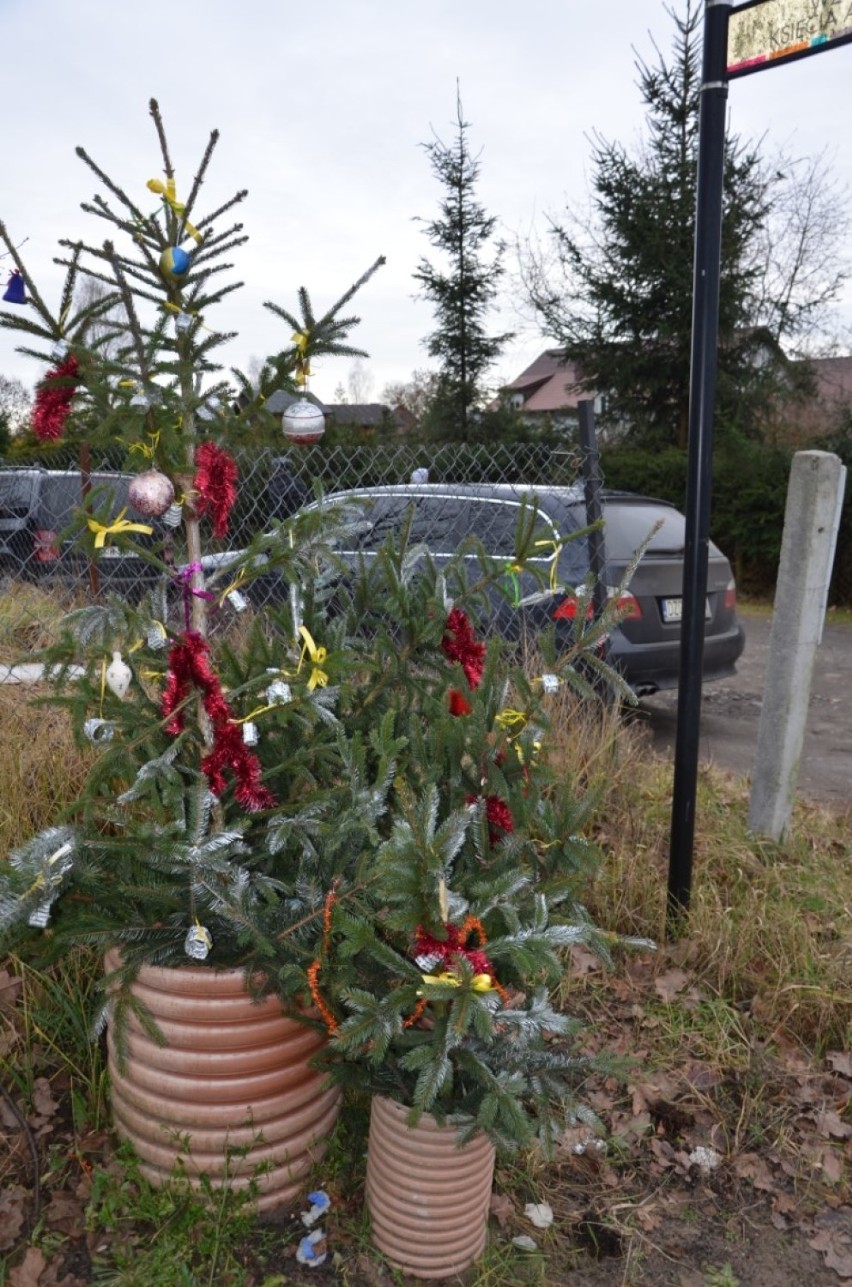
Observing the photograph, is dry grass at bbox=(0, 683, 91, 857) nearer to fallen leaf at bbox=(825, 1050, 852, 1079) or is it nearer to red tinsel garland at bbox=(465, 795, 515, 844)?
red tinsel garland at bbox=(465, 795, 515, 844)

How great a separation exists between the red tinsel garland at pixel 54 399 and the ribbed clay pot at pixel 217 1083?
41.1 inches

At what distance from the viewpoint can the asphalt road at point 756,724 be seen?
17.5 feet

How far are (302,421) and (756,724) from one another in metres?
5.55

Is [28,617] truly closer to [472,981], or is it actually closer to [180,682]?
[180,682]

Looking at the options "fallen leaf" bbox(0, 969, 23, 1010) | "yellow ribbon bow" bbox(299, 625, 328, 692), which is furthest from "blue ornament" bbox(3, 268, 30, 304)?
"fallen leaf" bbox(0, 969, 23, 1010)

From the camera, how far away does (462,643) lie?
225cm

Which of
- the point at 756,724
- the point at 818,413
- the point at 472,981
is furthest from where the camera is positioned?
the point at 818,413

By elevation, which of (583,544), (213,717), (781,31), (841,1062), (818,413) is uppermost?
(781,31)

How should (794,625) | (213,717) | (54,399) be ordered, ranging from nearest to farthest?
(54,399) < (213,717) < (794,625)

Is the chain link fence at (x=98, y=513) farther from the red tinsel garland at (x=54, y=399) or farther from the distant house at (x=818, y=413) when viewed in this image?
the distant house at (x=818, y=413)

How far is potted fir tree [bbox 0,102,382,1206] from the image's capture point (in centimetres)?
170

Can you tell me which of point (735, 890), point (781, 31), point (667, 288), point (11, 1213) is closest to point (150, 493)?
point (11, 1213)

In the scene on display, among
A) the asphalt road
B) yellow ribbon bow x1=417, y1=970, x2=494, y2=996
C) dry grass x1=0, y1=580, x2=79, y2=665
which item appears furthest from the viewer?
the asphalt road

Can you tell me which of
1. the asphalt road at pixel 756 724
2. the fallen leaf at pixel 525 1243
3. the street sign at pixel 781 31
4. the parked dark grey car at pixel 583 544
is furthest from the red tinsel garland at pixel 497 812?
the asphalt road at pixel 756 724
